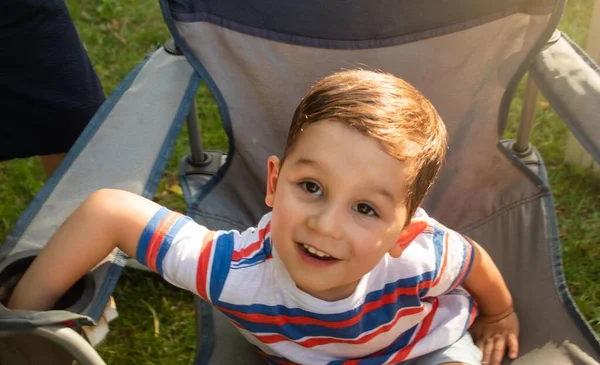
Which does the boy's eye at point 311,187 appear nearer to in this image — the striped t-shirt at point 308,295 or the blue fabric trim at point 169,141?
the striped t-shirt at point 308,295

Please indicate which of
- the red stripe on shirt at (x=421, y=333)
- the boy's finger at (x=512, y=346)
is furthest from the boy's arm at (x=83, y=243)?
the boy's finger at (x=512, y=346)

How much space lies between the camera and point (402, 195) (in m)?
1.16

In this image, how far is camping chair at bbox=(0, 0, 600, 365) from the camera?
143 centimetres

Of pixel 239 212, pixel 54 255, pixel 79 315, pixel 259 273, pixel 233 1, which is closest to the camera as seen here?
pixel 79 315

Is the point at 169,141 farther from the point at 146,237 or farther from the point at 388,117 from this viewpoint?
the point at 388,117

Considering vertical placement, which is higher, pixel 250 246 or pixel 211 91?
pixel 211 91

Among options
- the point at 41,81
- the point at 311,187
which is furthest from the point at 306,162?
the point at 41,81

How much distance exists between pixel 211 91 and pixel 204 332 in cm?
54

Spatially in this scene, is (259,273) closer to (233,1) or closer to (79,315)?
(79,315)

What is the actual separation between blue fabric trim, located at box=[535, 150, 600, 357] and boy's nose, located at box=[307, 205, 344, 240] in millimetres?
599

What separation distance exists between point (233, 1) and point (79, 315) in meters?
0.82

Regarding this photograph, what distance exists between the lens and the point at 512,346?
1.43 metres

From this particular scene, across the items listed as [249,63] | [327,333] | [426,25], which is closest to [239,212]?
[249,63]

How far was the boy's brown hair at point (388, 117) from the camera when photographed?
1.11 m
